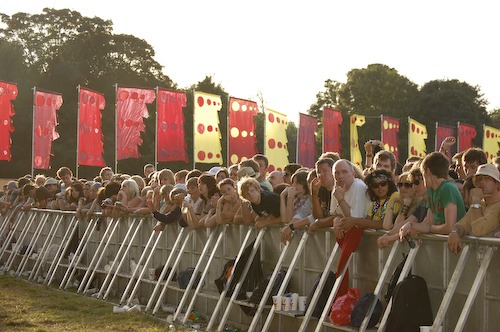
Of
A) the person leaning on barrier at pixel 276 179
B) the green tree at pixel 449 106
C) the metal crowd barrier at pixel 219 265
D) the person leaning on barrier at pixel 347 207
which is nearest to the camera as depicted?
the metal crowd barrier at pixel 219 265

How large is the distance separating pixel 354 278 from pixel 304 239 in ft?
3.79

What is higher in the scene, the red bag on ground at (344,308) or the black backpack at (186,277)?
the red bag on ground at (344,308)

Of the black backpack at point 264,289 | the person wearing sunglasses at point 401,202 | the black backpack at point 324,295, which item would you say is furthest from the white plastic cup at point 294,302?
the person wearing sunglasses at point 401,202

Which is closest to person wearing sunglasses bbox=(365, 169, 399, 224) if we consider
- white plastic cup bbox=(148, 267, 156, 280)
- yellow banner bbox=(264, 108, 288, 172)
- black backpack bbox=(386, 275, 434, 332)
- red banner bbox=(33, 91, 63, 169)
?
black backpack bbox=(386, 275, 434, 332)

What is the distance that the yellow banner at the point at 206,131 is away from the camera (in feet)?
108

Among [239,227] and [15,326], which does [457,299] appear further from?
[15,326]

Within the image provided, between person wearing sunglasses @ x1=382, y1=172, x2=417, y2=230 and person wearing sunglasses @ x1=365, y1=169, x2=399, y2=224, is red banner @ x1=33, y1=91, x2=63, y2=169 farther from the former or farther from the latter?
person wearing sunglasses @ x1=382, y1=172, x2=417, y2=230

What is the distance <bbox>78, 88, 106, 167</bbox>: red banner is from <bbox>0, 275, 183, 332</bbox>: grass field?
16088 millimetres

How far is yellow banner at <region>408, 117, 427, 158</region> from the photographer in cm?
4309

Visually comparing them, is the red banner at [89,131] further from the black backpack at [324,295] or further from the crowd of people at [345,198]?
the black backpack at [324,295]

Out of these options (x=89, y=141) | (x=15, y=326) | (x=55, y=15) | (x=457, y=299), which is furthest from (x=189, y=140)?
(x=457, y=299)

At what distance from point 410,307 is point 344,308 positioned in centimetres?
119

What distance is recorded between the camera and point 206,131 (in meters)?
33.6

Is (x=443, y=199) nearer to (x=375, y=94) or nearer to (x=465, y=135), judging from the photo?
(x=465, y=135)
